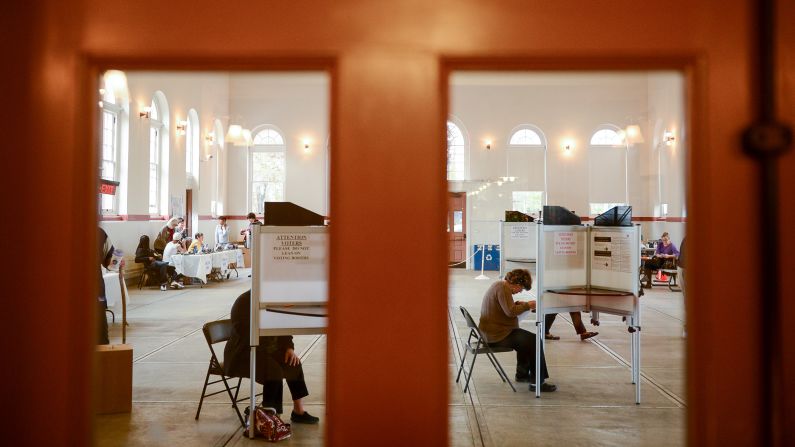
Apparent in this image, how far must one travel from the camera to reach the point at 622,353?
18.6 feet

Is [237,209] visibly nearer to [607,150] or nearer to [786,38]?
[607,150]

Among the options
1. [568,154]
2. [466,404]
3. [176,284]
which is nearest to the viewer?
[466,404]

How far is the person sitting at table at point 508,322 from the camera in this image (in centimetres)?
434

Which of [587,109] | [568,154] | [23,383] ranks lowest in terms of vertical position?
[23,383]

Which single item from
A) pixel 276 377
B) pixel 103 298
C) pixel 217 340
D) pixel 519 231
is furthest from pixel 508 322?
pixel 519 231

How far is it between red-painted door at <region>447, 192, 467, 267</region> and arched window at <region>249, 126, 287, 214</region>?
17.1 ft

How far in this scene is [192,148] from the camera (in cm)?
1433


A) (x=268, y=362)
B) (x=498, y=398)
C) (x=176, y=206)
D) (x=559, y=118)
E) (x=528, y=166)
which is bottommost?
(x=498, y=398)

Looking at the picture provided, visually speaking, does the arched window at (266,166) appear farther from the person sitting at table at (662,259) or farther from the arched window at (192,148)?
the person sitting at table at (662,259)

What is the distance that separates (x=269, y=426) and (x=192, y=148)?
12.4 meters

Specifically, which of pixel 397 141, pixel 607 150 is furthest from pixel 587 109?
pixel 397 141

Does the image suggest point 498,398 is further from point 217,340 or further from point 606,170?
point 606,170

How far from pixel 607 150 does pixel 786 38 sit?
14.5m

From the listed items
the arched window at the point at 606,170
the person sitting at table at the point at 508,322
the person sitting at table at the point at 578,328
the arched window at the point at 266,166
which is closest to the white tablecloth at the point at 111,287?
the person sitting at table at the point at 508,322
